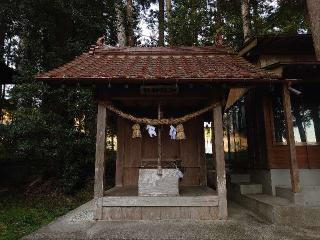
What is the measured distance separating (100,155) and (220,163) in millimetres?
2857

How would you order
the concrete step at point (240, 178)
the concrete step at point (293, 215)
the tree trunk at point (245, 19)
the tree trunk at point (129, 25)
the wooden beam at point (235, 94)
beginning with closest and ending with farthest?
the concrete step at point (293, 215)
the concrete step at point (240, 178)
the wooden beam at point (235, 94)
the tree trunk at point (245, 19)
the tree trunk at point (129, 25)

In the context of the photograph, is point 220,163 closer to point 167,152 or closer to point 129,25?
point 167,152

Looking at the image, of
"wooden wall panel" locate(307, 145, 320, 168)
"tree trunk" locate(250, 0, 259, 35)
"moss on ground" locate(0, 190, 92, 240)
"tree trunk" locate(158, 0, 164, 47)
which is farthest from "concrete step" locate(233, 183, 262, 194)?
"tree trunk" locate(158, 0, 164, 47)

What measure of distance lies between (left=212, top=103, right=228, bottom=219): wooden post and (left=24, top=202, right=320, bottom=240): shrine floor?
0.34 m

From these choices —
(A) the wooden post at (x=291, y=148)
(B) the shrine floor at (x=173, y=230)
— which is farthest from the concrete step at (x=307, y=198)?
(B) the shrine floor at (x=173, y=230)

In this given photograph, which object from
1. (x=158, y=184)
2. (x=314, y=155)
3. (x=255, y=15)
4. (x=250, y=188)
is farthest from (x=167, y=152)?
(x=255, y=15)

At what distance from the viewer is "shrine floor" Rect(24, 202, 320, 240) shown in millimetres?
5774

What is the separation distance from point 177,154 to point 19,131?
244 inches

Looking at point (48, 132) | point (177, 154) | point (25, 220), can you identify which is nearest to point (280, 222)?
point (177, 154)

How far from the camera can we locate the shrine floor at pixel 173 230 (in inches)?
227

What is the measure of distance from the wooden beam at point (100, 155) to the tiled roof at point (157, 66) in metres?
1.00

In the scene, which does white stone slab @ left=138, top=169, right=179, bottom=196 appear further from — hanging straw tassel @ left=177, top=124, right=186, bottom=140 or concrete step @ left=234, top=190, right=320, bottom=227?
concrete step @ left=234, top=190, right=320, bottom=227

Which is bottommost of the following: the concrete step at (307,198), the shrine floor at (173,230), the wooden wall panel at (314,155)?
the shrine floor at (173,230)

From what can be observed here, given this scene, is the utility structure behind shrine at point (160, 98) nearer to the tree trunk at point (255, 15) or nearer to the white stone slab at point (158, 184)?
the white stone slab at point (158, 184)
